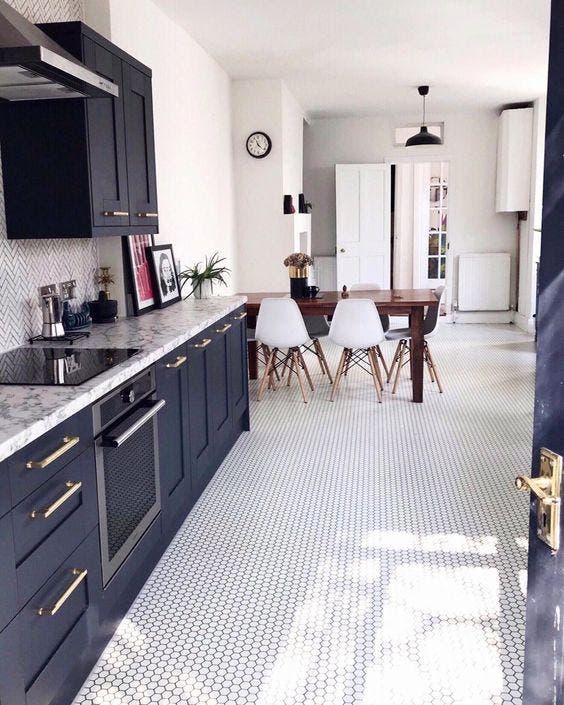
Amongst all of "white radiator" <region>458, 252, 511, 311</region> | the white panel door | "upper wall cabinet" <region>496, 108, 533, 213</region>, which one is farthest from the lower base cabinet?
"white radiator" <region>458, 252, 511, 311</region>

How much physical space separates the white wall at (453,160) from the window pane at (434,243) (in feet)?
3.02

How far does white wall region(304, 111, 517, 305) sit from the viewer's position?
10000 millimetres

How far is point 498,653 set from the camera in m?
2.42

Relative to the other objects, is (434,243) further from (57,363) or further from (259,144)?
(57,363)

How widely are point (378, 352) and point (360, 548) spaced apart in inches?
134

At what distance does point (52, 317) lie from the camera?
3.34 metres

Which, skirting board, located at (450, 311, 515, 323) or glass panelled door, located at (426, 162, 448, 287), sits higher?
glass panelled door, located at (426, 162, 448, 287)

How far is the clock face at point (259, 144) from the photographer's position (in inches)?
297

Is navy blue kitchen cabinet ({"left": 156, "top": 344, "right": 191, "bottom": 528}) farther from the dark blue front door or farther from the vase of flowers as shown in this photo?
the vase of flowers

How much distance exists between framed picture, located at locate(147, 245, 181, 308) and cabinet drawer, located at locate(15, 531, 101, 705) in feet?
8.30

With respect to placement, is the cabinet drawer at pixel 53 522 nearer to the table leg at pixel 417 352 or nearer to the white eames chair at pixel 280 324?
the white eames chair at pixel 280 324

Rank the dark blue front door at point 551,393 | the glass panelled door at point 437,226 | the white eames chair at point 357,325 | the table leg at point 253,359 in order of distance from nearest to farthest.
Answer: the dark blue front door at point 551,393 < the white eames chair at point 357,325 < the table leg at point 253,359 < the glass panelled door at point 437,226

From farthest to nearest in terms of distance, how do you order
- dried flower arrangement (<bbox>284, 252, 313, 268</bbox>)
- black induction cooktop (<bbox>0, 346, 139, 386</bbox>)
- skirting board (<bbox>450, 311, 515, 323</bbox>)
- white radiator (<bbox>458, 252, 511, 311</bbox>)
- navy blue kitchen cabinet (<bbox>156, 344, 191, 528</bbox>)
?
skirting board (<bbox>450, 311, 515, 323</bbox>)
white radiator (<bbox>458, 252, 511, 311</bbox>)
dried flower arrangement (<bbox>284, 252, 313, 268</bbox>)
navy blue kitchen cabinet (<bbox>156, 344, 191, 528</bbox>)
black induction cooktop (<bbox>0, 346, 139, 386</bbox>)

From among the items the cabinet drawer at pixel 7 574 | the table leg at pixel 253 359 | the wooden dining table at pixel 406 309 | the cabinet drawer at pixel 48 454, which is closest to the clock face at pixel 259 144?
the wooden dining table at pixel 406 309
